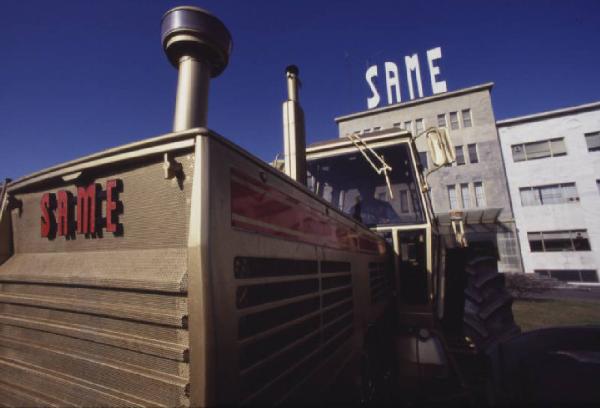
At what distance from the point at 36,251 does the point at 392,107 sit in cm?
2549

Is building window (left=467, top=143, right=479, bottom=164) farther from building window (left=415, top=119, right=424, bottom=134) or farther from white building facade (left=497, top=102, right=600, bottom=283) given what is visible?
building window (left=415, top=119, right=424, bottom=134)

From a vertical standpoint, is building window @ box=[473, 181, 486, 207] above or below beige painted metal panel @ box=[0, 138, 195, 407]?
above

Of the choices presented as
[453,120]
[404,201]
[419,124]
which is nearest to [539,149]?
[453,120]

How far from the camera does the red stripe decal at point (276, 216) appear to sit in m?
1.14

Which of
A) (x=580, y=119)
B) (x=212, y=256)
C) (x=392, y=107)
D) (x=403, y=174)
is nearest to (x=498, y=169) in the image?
(x=580, y=119)

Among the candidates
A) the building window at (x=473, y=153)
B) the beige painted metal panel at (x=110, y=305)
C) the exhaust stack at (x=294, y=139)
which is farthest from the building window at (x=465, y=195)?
the beige painted metal panel at (x=110, y=305)

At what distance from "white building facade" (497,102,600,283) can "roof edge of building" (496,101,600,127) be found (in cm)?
5

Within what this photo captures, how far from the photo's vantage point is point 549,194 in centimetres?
1931

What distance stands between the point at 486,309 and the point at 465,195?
19.4m

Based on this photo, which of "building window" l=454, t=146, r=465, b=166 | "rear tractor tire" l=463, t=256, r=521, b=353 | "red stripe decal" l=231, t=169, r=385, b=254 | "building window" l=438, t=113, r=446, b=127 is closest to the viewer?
"red stripe decal" l=231, t=169, r=385, b=254

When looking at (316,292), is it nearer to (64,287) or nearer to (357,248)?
(357,248)

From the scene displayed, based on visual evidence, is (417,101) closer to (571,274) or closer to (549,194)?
(549,194)

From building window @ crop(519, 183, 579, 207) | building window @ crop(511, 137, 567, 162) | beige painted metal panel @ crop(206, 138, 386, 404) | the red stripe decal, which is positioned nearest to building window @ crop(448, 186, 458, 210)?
building window @ crop(519, 183, 579, 207)

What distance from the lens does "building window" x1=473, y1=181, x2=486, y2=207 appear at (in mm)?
20156
